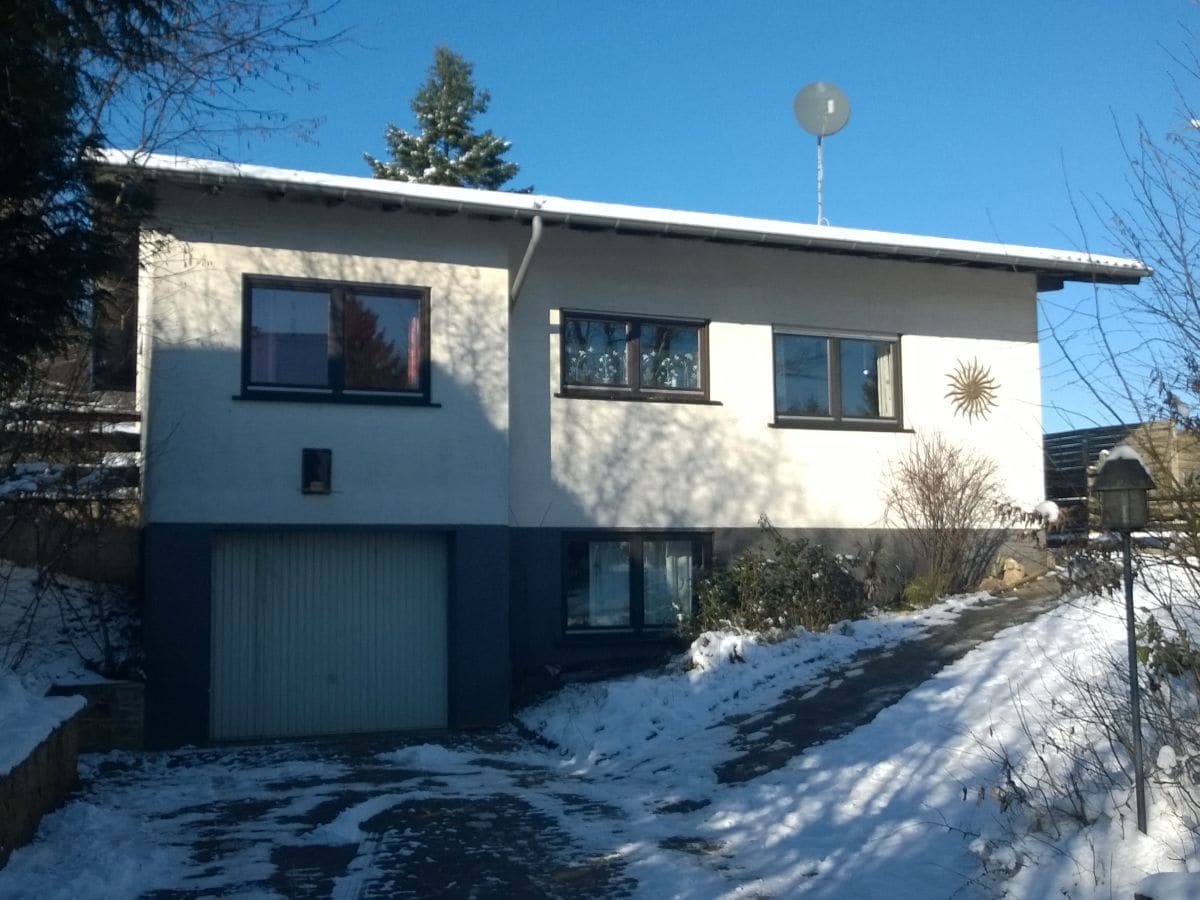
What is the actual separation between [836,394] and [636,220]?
3.93m

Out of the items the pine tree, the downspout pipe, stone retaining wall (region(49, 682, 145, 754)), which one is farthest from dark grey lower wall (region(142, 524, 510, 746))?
the pine tree

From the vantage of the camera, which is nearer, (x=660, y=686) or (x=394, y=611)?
(x=660, y=686)

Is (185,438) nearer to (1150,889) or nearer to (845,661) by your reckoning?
(845,661)

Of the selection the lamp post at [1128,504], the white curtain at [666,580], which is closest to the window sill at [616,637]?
the white curtain at [666,580]

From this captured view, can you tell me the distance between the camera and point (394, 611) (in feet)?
44.4

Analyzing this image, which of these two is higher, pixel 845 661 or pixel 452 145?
pixel 452 145

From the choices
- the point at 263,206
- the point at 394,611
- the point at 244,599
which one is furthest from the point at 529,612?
the point at 263,206

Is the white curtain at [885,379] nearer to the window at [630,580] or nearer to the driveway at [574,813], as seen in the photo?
the window at [630,580]

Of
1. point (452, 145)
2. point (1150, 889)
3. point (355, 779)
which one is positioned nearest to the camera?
point (1150, 889)

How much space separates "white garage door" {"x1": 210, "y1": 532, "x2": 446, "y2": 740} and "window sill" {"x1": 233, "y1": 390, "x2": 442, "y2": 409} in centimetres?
144

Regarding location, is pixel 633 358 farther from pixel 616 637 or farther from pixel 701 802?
pixel 701 802

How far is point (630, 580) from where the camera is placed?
14.7 metres

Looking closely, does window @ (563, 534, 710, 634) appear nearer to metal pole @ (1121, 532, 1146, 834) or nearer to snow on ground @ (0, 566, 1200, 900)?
snow on ground @ (0, 566, 1200, 900)

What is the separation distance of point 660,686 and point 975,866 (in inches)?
230
